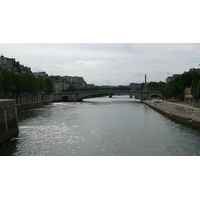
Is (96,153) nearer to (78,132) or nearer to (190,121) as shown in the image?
(78,132)

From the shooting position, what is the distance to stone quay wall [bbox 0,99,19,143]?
64.4 feet

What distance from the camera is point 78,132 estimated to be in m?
24.7

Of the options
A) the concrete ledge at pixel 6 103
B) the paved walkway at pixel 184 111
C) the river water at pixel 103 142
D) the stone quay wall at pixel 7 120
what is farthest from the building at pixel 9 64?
the stone quay wall at pixel 7 120

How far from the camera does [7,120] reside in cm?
2073

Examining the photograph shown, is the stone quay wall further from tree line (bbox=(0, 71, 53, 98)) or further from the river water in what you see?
tree line (bbox=(0, 71, 53, 98))

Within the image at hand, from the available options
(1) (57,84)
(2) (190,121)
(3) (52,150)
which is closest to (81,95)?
(1) (57,84)

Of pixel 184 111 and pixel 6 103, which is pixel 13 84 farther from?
pixel 184 111

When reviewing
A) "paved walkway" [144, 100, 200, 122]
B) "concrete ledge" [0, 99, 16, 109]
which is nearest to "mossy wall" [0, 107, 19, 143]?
"concrete ledge" [0, 99, 16, 109]

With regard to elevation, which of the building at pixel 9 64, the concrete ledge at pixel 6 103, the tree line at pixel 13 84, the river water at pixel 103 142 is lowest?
the river water at pixel 103 142

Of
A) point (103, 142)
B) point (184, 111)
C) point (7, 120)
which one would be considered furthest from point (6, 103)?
point (184, 111)

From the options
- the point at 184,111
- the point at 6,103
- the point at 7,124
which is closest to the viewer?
the point at 7,124

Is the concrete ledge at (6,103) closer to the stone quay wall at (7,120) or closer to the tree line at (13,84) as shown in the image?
the stone quay wall at (7,120)

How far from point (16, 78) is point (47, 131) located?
2748 centimetres

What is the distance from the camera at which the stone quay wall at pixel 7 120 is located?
19642 mm
